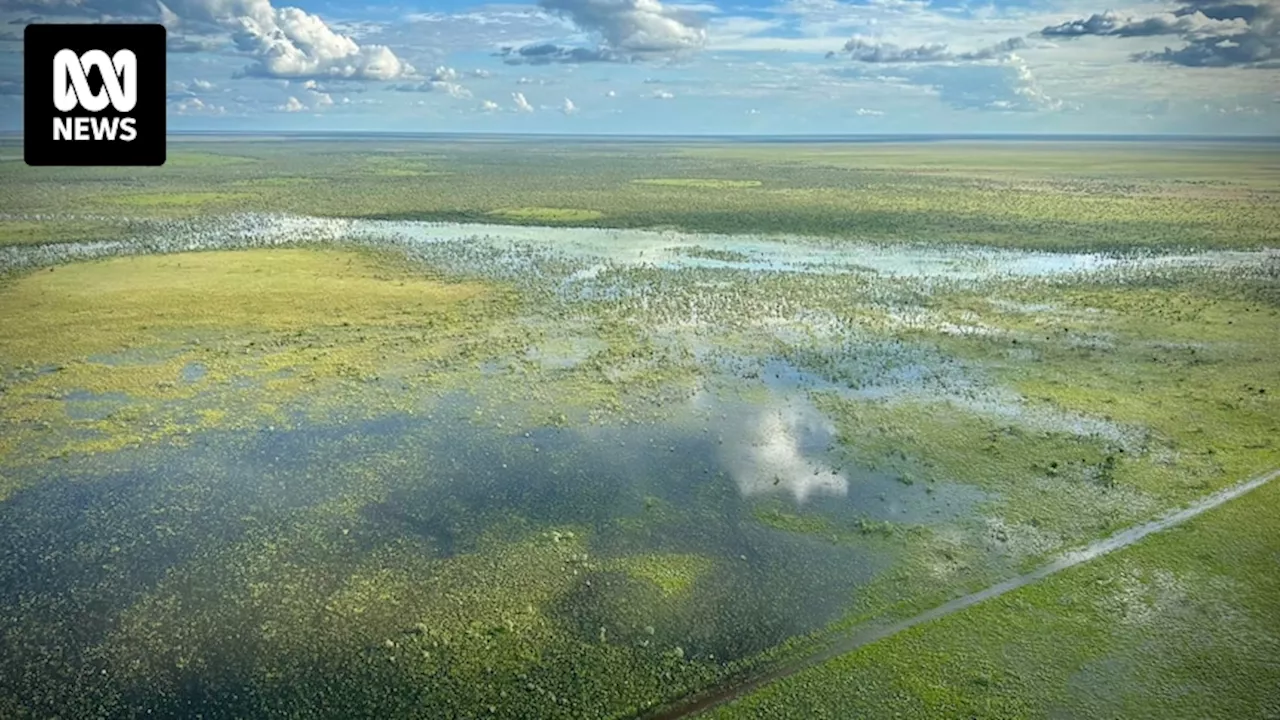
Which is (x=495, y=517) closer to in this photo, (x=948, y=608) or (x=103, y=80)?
(x=948, y=608)

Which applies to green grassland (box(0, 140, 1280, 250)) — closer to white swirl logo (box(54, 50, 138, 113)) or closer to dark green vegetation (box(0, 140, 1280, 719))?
dark green vegetation (box(0, 140, 1280, 719))

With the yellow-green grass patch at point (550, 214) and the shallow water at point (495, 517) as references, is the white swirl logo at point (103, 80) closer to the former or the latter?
the shallow water at point (495, 517)

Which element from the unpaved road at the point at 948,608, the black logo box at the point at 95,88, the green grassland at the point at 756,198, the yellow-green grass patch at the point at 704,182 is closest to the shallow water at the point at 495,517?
the unpaved road at the point at 948,608

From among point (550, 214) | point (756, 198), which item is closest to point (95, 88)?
point (550, 214)

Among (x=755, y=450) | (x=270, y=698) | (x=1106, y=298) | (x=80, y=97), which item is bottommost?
(x=270, y=698)

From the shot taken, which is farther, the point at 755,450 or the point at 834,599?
the point at 755,450

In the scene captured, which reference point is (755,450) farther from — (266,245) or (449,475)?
(266,245)

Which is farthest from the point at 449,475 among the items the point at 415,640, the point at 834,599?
the point at 834,599
